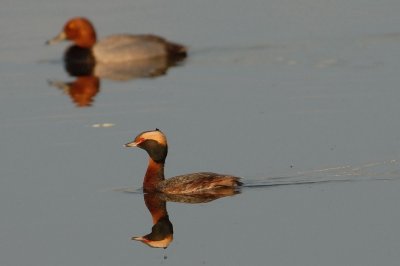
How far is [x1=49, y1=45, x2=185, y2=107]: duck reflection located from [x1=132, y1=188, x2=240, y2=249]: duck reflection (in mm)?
6122

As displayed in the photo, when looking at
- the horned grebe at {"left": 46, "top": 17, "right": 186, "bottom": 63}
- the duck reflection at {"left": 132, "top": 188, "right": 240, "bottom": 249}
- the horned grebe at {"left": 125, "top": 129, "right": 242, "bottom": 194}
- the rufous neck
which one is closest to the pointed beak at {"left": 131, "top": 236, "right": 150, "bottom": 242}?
the duck reflection at {"left": 132, "top": 188, "right": 240, "bottom": 249}

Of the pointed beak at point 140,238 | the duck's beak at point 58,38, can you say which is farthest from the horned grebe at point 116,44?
the pointed beak at point 140,238

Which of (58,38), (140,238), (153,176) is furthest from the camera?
(58,38)

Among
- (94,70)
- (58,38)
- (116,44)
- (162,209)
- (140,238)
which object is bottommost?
(140,238)

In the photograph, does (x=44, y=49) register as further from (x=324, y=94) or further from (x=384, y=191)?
(x=384, y=191)

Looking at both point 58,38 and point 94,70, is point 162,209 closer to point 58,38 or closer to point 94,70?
point 94,70

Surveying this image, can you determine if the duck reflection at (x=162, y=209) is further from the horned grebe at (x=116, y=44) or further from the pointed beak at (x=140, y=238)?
the horned grebe at (x=116, y=44)

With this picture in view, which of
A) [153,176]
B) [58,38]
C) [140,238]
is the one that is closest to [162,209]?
[153,176]

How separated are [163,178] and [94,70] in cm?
1007

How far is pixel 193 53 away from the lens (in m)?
25.9

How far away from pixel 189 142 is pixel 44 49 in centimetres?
990

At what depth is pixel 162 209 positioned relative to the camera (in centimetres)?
1571

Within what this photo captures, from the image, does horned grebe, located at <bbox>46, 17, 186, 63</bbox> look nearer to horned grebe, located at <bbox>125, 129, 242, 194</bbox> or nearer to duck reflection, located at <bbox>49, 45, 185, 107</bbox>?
duck reflection, located at <bbox>49, 45, 185, 107</bbox>

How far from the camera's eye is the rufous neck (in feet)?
53.8
